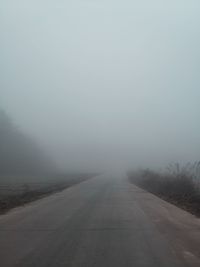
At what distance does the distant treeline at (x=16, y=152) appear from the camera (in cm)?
12932

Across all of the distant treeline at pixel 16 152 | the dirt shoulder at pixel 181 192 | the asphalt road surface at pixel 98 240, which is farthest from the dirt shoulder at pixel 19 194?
the distant treeline at pixel 16 152

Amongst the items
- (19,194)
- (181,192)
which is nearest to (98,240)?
(19,194)

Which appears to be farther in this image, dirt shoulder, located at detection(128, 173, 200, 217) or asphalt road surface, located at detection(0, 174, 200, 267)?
dirt shoulder, located at detection(128, 173, 200, 217)

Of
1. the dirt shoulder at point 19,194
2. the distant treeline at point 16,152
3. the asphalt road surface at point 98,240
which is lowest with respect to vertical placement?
the asphalt road surface at point 98,240

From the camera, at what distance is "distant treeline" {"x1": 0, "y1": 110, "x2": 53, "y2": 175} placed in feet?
424

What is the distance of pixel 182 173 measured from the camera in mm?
47344

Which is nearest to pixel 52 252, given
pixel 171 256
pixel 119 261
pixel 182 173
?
pixel 119 261

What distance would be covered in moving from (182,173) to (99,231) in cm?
3218

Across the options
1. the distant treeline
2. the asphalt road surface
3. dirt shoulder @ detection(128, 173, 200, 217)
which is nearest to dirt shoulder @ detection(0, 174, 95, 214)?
the asphalt road surface

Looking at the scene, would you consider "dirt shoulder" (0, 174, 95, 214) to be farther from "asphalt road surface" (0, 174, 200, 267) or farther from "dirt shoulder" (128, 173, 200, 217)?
"dirt shoulder" (128, 173, 200, 217)

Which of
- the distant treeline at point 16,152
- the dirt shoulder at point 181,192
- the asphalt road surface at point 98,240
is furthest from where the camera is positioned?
the distant treeline at point 16,152

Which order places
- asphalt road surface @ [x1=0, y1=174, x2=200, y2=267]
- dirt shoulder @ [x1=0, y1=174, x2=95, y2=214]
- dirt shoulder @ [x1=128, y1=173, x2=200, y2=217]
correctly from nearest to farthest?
asphalt road surface @ [x1=0, y1=174, x2=200, y2=267] → dirt shoulder @ [x1=0, y1=174, x2=95, y2=214] → dirt shoulder @ [x1=128, y1=173, x2=200, y2=217]

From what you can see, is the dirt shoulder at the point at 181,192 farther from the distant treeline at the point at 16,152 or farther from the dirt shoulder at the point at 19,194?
the distant treeline at the point at 16,152

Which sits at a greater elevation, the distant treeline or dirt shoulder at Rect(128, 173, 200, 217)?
the distant treeline
